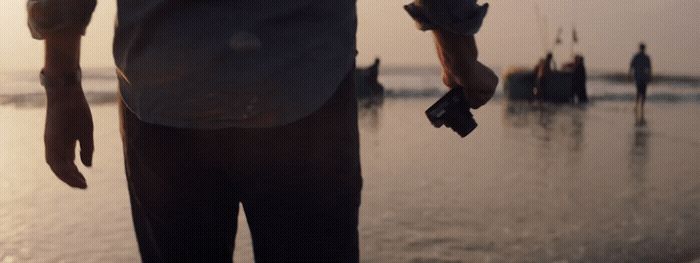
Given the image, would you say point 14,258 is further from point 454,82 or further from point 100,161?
point 100,161

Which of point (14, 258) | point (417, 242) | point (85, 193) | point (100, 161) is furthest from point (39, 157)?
point (417, 242)

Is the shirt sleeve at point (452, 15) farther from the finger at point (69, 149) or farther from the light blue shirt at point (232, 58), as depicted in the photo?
the finger at point (69, 149)

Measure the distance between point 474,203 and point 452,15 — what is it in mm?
4733

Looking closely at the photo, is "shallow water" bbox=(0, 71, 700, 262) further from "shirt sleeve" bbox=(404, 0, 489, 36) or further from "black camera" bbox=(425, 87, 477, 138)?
"shirt sleeve" bbox=(404, 0, 489, 36)

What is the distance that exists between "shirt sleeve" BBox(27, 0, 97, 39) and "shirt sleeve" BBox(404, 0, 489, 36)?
575mm

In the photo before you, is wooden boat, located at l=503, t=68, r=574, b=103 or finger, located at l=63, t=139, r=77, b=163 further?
wooden boat, located at l=503, t=68, r=574, b=103

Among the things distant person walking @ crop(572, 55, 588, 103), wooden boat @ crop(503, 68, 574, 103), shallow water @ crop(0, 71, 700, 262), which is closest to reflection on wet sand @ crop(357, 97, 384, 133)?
shallow water @ crop(0, 71, 700, 262)

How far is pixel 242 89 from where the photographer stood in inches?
50.4

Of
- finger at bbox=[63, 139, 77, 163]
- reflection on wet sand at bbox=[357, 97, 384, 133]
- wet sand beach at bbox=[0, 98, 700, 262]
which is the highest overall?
finger at bbox=[63, 139, 77, 163]

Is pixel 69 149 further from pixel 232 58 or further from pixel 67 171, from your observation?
pixel 232 58

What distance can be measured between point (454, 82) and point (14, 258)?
360cm

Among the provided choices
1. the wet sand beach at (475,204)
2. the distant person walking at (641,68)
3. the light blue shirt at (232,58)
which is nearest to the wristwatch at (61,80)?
the light blue shirt at (232,58)

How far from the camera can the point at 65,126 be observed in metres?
1.55

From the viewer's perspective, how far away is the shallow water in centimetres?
464
